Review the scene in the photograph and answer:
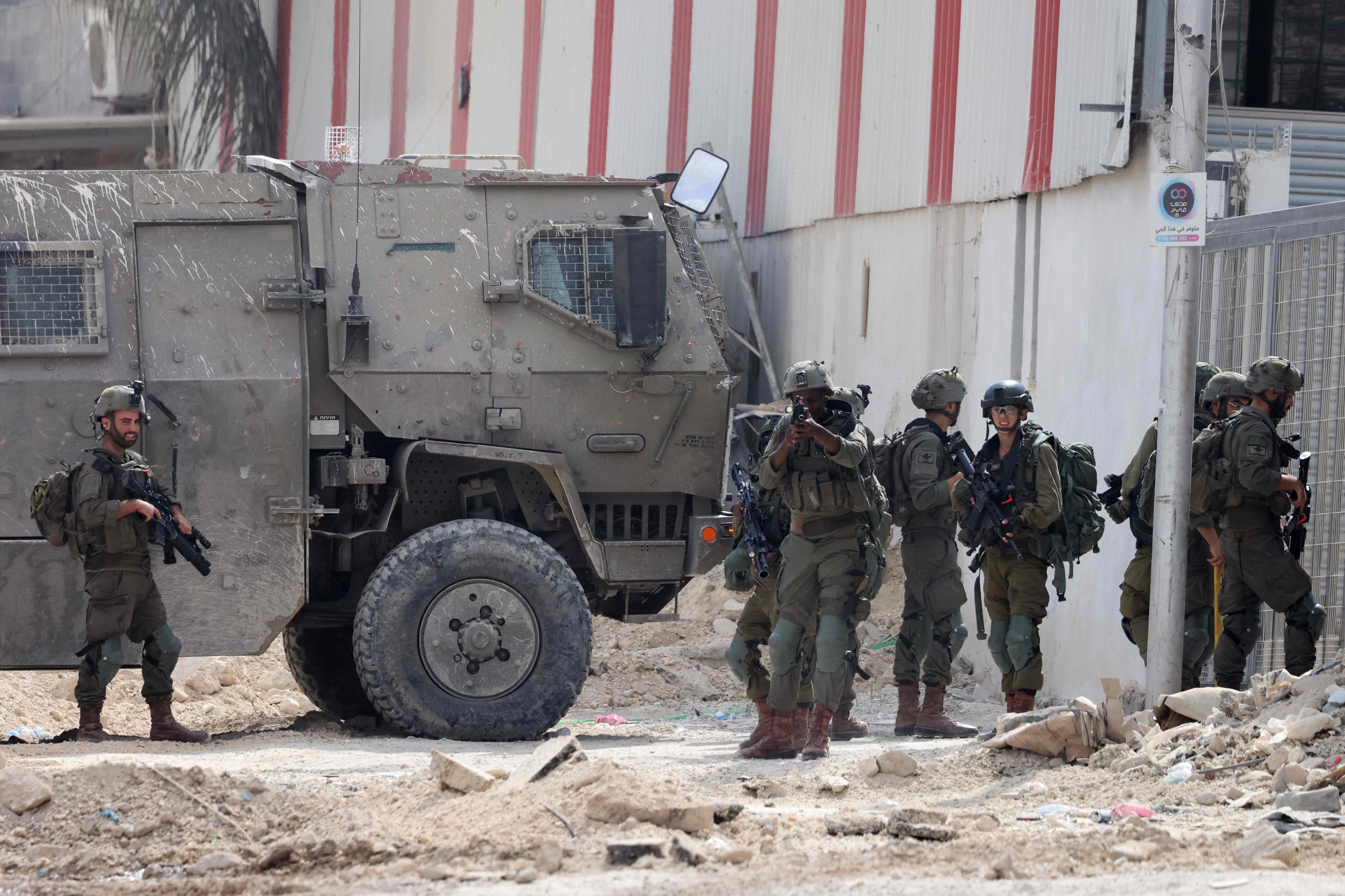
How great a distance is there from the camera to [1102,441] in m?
9.12

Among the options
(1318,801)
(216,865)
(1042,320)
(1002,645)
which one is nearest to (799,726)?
(1002,645)

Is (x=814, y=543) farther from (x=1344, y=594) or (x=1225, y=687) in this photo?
(x=1344, y=594)

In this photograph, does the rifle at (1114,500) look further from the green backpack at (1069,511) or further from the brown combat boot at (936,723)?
the brown combat boot at (936,723)

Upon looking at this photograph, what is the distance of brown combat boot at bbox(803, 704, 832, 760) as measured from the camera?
7.16 metres

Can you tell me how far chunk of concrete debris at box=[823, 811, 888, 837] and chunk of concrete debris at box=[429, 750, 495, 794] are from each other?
4.07ft

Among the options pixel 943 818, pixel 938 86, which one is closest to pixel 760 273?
pixel 938 86

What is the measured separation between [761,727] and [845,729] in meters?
0.63

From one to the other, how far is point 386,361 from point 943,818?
390cm

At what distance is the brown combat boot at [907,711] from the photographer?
8.23 metres

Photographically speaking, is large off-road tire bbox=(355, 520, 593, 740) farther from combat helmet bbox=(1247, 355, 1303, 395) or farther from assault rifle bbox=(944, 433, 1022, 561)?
combat helmet bbox=(1247, 355, 1303, 395)

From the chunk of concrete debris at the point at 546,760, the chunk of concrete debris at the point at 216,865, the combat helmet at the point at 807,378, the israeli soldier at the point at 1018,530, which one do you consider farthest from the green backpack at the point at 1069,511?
the chunk of concrete debris at the point at 216,865

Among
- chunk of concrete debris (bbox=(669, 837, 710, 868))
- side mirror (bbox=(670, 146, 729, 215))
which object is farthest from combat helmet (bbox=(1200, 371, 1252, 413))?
side mirror (bbox=(670, 146, 729, 215))

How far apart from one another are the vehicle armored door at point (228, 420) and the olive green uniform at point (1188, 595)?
150 inches

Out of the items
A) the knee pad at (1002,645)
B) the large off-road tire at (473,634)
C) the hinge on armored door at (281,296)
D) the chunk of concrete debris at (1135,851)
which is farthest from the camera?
the hinge on armored door at (281,296)
